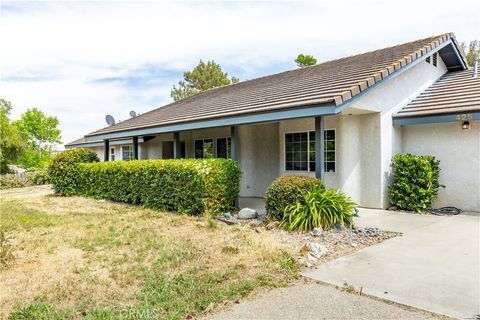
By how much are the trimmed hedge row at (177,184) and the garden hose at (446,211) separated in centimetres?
531

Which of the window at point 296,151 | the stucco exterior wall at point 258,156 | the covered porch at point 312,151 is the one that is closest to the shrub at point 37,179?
the covered porch at point 312,151

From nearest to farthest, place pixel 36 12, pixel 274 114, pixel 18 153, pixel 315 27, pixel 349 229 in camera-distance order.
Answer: pixel 349 229, pixel 36 12, pixel 274 114, pixel 315 27, pixel 18 153

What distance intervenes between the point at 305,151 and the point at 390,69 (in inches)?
137

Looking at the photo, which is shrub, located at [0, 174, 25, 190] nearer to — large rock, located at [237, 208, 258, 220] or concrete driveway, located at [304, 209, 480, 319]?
large rock, located at [237, 208, 258, 220]

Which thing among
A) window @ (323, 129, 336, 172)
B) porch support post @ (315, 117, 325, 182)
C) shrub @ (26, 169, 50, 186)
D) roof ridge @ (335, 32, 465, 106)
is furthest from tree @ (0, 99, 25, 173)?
roof ridge @ (335, 32, 465, 106)

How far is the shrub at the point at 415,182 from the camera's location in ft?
30.4

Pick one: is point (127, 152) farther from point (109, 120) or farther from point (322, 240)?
point (322, 240)

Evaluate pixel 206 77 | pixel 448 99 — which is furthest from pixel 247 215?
pixel 206 77

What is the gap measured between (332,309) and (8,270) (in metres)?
4.62

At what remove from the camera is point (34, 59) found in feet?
35.2

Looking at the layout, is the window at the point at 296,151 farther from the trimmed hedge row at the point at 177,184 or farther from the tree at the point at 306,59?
the tree at the point at 306,59

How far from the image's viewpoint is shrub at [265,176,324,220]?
7793 millimetres

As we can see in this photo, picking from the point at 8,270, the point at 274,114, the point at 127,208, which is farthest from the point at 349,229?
the point at 127,208

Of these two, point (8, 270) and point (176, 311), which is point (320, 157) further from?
point (8, 270)
